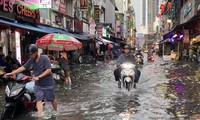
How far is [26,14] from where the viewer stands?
1969cm

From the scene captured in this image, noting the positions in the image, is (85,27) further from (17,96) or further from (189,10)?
(17,96)

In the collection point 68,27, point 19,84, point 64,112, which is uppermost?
point 68,27

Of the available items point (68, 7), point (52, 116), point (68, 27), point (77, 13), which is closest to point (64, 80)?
point (52, 116)

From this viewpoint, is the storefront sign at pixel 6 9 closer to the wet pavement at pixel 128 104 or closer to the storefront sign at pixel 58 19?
the wet pavement at pixel 128 104

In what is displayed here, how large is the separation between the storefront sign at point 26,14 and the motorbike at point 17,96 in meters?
10.7

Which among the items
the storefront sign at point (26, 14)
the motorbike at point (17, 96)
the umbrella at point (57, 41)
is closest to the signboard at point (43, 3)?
the storefront sign at point (26, 14)

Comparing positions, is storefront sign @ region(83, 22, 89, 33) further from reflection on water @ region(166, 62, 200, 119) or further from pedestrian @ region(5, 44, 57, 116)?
pedestrian @ region(5, 44, 57, 116)

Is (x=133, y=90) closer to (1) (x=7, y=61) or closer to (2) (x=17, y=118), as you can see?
(2) (x=17, y=118)

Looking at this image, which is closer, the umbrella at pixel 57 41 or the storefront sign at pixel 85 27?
the umbrella at pixel 57 41

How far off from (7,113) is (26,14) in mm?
13185

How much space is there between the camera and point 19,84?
7277mm

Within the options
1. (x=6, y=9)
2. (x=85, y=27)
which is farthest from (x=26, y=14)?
(x=85, y=27)

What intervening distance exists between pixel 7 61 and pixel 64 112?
8.10m

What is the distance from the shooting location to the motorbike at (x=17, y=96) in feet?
23.2
